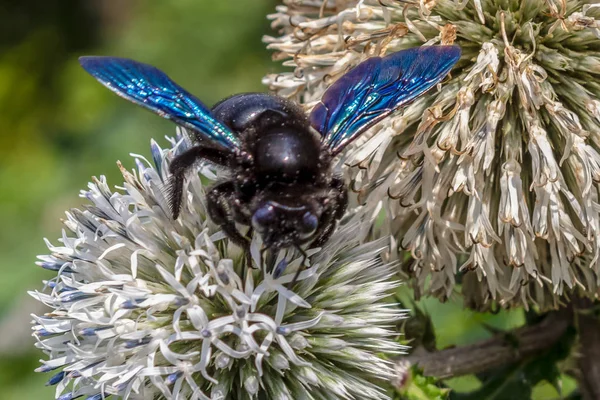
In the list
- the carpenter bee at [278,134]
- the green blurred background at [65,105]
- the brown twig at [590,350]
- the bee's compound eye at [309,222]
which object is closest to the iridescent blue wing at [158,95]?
the carpenter bee at [278,134]

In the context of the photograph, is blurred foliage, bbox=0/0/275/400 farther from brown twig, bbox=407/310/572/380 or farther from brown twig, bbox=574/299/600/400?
brown twig, bbox=574/299/600/400

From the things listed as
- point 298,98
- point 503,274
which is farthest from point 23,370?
point 503,274

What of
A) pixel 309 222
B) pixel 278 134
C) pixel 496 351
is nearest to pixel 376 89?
pixel 278 134

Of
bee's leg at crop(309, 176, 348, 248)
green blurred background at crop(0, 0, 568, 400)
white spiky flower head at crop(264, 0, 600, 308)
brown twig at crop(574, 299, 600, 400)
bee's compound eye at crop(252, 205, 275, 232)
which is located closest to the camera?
bee's compound eye at crop(252, 205, 275, 232)

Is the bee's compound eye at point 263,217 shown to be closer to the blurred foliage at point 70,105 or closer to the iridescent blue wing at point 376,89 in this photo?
the iridescent blue wing at point 376,89

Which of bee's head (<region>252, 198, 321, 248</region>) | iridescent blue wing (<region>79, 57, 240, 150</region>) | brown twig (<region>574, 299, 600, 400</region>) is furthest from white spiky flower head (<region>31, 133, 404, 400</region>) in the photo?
brown twig (<region>574, 299, 600, 400</region>)

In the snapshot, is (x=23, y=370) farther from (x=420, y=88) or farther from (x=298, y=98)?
(x=420, y=88)

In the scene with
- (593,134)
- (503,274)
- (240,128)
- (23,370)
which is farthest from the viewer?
(23,370)
